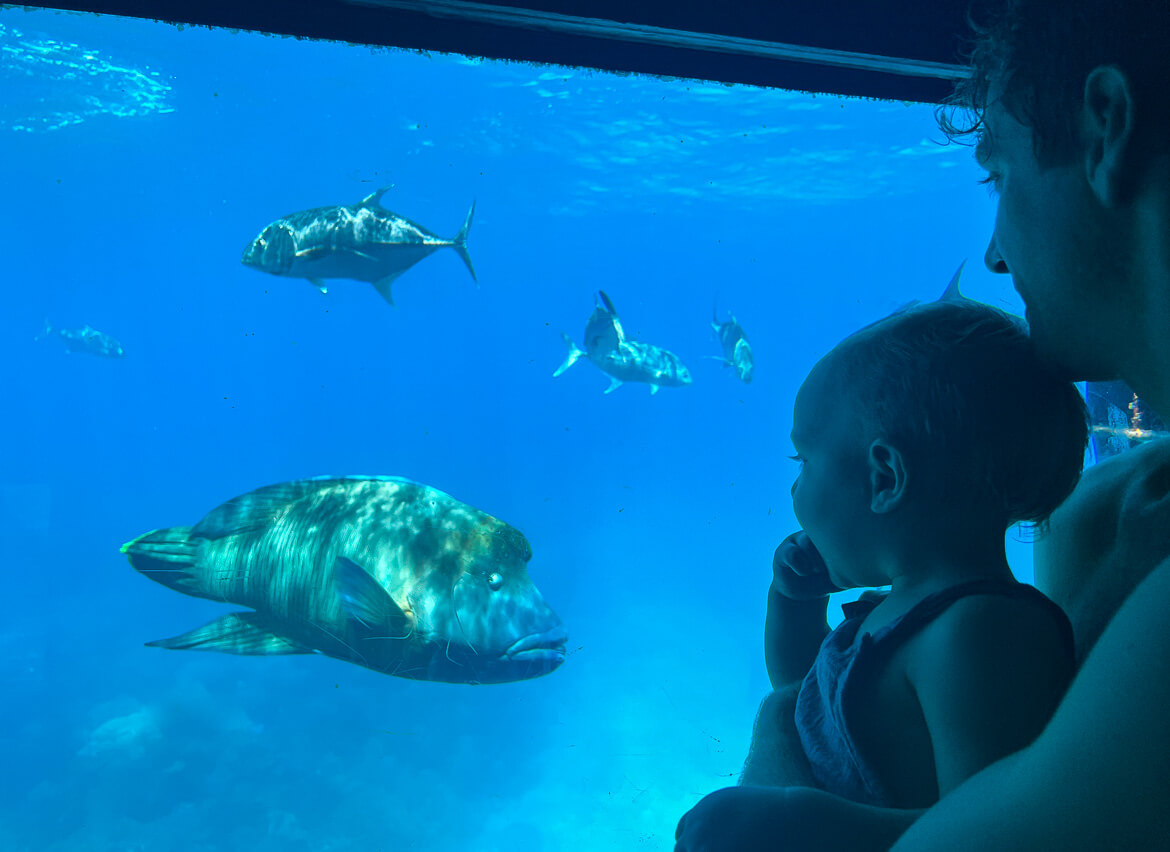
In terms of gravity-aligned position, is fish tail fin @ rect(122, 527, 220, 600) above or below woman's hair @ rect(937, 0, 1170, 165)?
below

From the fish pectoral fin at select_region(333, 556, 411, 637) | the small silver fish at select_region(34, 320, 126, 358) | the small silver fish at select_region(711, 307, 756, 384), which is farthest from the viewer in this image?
the small silver fish at select_region(34, 320, 126, 358)

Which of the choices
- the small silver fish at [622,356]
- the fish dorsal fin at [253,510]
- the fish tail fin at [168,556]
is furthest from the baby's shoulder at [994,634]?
the small silver fish at [622,356]

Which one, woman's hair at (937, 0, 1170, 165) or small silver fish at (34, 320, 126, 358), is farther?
small silver fish at (34, 320, 126, 358)

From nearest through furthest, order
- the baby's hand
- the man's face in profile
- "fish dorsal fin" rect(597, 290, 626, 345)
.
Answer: the man's face in profile, the baby's hand, "fish dorsal fin" rect(597, 290, 626, 345)

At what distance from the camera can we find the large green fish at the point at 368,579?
2.88 meters

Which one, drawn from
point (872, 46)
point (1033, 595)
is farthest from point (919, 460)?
point (872, 46)

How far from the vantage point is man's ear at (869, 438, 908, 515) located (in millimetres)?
1083

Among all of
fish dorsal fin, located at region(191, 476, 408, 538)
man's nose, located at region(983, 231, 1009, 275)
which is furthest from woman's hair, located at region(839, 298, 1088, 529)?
fish dorsal fin, located at region(191, 476, 408, 538)

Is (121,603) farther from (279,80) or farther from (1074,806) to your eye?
(1074,806)

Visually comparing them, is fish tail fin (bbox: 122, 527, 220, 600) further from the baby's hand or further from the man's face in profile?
the man's face in profile

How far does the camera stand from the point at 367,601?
9.09ft

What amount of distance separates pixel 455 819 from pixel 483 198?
30.2 meters

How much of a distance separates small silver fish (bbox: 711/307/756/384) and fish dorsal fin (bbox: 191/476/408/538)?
10029 mm

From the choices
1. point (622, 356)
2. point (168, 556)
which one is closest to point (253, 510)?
point (168, 556)
